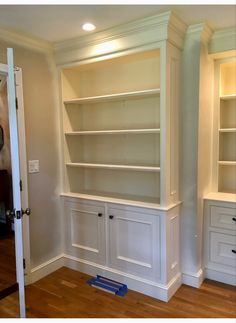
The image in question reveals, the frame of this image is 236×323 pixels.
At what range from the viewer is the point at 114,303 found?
7.59ft

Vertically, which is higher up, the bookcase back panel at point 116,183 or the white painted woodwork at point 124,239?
the bookcase back panel at point 116,183

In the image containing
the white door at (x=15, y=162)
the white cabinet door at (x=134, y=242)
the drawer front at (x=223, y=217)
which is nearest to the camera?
the white door at (x=15, y=162)

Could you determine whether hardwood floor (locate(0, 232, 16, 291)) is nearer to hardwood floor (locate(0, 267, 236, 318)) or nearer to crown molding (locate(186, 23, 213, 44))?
hardwood floor (locate(0, 267, 236, 318))

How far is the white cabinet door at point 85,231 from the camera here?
2.72m

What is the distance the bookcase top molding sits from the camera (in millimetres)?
2148

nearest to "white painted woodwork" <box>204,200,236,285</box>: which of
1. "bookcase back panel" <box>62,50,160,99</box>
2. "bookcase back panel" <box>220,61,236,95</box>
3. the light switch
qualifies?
"bookcase back panel" <box>220,61,236,95</box>

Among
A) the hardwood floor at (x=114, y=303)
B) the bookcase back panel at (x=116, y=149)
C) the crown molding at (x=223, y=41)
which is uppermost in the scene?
the crown molding at (x=223, y=41)

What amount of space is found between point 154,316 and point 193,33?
250 centimetres

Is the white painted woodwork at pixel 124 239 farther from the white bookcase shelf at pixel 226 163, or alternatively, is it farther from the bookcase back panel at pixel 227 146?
the bookcase back panel at pixel 227 146

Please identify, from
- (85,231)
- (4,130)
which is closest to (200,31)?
(85,231)

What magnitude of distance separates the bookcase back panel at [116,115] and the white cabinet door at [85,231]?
932 mm

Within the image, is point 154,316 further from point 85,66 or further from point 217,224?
point 85,66

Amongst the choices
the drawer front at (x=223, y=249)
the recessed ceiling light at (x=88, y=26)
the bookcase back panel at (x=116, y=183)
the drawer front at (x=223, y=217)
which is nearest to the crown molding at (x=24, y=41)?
the recessed ceiling light at (x=88, y=26)
